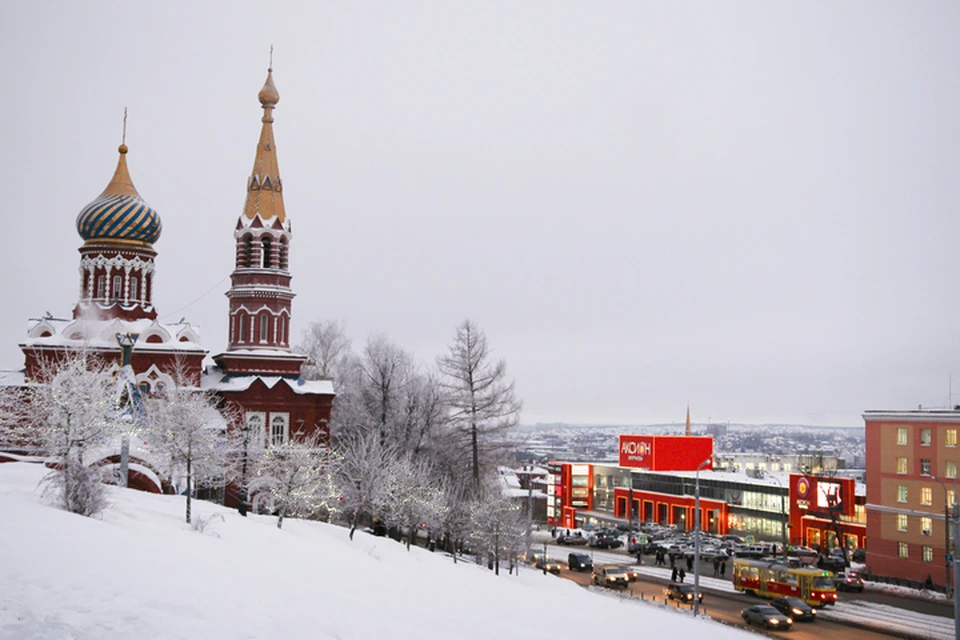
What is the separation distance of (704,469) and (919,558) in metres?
38.3

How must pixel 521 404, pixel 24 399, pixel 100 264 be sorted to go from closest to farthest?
pixel 24 399, pixel 521 404, pixel 100 264

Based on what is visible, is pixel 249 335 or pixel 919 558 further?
pixel 249 335

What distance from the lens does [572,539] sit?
233ft

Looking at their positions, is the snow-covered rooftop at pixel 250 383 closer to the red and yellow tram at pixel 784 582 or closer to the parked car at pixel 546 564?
the parked car at pixel 546 564

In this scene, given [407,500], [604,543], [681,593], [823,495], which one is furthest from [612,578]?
[823,495]

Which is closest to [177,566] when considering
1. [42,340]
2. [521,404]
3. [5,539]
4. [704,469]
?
[5,539]

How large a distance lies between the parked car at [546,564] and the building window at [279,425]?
724 inches

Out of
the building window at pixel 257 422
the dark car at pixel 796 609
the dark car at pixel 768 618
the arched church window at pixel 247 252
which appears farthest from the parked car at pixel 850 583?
the arched church window at pixel 247 252

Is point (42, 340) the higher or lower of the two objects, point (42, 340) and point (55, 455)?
the higher

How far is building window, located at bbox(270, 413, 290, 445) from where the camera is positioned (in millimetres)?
51438

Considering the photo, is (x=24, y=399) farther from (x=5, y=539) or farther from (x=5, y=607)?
(x=5, y=607)

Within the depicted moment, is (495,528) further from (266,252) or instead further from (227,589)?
(266,252)

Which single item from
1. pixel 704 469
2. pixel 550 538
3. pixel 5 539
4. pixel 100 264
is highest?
pixel 100 264

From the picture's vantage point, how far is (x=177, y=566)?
16.2 m
